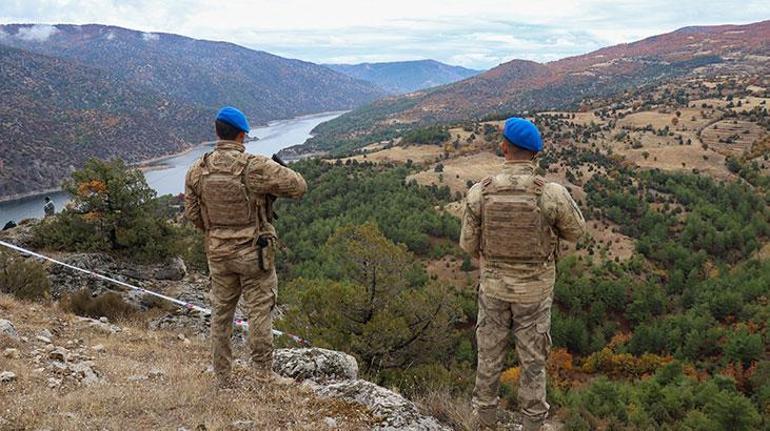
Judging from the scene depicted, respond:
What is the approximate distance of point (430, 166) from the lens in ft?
161

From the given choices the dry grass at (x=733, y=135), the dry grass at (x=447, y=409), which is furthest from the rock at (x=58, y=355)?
the dry grass at (x=733, y=135)

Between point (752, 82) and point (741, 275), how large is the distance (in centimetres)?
6226

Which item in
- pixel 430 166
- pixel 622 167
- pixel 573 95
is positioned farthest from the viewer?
pixel 573 95

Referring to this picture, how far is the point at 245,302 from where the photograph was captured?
456 cm

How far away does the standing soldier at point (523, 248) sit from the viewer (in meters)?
3.77

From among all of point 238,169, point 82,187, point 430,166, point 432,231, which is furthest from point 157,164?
point 238,169

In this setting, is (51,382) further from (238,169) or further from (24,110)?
(24,110)

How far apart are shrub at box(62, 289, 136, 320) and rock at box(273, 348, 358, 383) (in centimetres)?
628

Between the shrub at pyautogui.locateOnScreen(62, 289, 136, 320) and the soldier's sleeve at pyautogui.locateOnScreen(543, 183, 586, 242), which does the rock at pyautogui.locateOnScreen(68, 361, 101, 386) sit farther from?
the shrub at pyautogui.locateOnScreen(62, 289, 136, 320)

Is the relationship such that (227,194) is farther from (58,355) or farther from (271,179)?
(58,355)

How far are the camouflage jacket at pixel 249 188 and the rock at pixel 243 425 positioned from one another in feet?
4.12

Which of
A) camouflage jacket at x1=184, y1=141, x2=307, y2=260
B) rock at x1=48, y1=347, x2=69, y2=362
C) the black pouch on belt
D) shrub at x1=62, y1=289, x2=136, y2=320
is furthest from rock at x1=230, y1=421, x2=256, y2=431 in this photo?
shrub at x1=62, y1=289, x2=136, y2=320

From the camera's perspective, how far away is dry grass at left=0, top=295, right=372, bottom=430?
3.90 m

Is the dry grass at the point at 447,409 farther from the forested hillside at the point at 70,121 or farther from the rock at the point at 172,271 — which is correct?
the forested hillside at the point at 70,121
